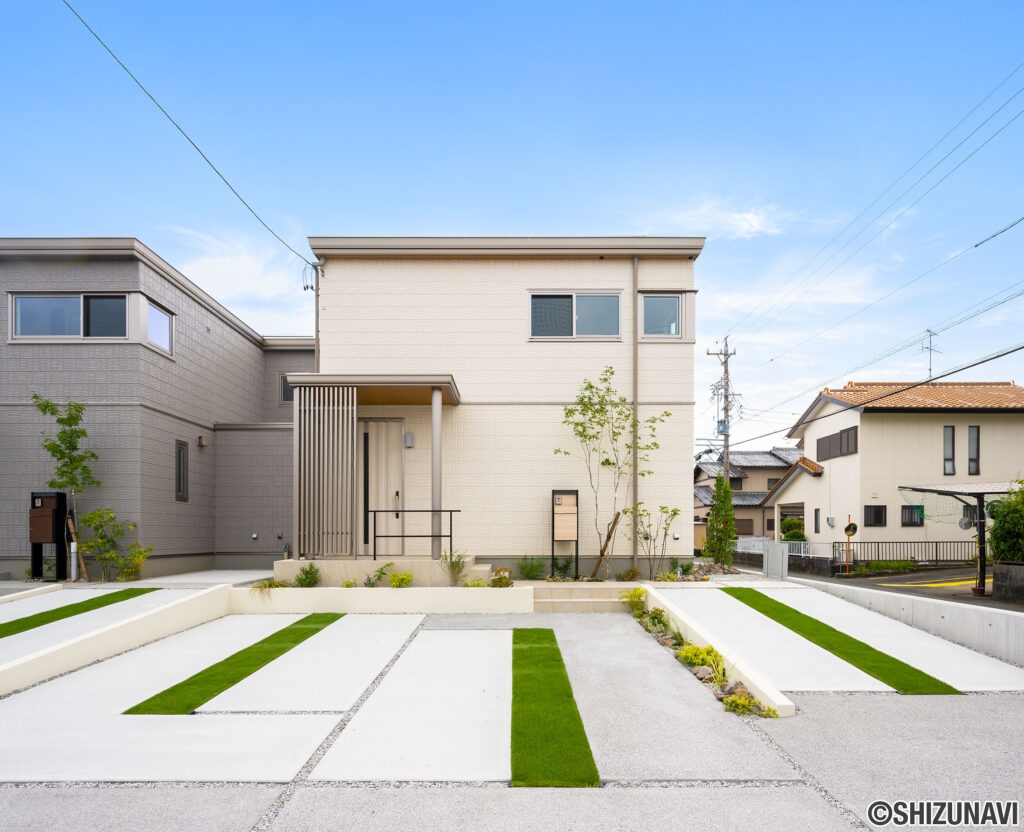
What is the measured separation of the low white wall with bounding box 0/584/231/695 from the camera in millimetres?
6641

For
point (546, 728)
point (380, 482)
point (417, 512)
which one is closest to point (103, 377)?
point (380, 482)

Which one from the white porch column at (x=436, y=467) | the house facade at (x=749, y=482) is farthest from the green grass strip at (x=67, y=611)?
the house facade at (x=749, y=482)

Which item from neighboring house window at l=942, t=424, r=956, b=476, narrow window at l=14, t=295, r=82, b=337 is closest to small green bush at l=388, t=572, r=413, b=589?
narrow window at l=14, t=295, r=82, b=337

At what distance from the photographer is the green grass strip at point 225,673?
595cm

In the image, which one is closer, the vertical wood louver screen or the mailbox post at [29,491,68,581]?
the vertical wood louver screen

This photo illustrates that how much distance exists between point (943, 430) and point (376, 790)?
24062 mm

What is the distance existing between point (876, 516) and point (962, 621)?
1549 cm

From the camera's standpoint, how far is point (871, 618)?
9578 mm

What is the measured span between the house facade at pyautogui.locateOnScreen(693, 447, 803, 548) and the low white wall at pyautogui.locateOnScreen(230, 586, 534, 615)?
84.9 ft

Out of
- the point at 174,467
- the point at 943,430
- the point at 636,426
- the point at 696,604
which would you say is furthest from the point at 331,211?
the point at 943,430

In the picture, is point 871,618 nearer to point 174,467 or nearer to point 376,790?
point 376,790

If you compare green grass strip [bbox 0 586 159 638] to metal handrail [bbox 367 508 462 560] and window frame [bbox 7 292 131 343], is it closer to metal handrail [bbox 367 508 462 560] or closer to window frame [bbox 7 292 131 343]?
metal handrail [bbox 367 508 462 560]

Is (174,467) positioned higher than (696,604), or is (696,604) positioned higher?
(174,467)

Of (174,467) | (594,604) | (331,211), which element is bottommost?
(594,604)
